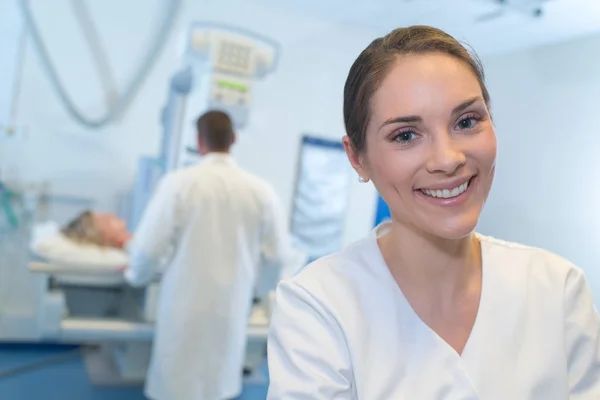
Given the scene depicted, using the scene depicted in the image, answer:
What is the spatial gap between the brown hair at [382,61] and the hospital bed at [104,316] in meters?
1.50

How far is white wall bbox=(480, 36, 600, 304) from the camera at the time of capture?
67.6 inches

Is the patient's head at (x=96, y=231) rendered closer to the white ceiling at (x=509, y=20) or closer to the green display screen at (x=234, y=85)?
the green display screen at (x=234, y=85)

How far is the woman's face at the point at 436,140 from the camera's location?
72 cm

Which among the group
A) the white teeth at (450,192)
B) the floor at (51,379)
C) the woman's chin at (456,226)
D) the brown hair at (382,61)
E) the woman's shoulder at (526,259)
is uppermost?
the brown hair at (382,61)

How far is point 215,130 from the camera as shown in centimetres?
202

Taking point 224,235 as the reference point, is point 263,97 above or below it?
above

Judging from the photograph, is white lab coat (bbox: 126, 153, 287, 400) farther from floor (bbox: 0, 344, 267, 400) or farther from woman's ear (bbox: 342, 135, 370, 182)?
woman's ear (bbox: 342, 135, 370, 182)

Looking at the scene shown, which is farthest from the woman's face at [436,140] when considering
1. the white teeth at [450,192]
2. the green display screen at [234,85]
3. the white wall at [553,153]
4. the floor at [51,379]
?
the floor at [51,379]

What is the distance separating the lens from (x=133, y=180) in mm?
3070

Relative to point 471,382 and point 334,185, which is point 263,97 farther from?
point 471,382

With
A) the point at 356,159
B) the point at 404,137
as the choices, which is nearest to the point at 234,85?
the point at 356,159

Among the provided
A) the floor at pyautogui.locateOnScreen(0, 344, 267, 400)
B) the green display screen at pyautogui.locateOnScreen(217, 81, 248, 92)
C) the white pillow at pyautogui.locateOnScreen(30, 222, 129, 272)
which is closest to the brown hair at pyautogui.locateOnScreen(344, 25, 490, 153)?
the green display screen at pyautogui.locateOnScreen(217, 81, 248, 92)

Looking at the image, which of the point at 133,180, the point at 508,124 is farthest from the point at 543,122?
the point at 133,180

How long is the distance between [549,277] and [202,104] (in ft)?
5.40
